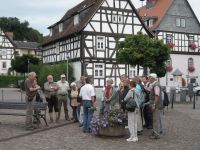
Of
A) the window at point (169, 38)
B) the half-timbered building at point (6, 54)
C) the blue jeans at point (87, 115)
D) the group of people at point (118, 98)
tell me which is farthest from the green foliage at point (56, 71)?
the half-timbered building at point (6, 54)

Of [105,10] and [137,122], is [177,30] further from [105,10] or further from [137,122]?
[137,122]

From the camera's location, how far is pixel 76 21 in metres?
45.5

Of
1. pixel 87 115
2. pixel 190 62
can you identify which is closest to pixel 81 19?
pixel 190 62

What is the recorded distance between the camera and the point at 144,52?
1318 inches

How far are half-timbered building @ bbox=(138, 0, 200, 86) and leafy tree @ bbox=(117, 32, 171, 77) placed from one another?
19.1 metres

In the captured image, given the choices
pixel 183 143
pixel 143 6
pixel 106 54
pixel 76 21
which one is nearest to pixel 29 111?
pixel 183 143

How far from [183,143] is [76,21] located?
35389 millimetres

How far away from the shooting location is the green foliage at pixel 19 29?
105 m

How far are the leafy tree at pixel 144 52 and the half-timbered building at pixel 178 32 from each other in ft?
62.7

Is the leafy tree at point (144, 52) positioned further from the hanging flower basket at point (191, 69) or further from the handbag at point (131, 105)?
the handbag at point (131, 105)

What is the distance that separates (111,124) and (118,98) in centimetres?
247

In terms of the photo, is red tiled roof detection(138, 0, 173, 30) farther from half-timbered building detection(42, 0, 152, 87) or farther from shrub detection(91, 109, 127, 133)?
shrub detection(91, 109, 127, 133)

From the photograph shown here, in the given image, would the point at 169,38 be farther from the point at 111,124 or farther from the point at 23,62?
the point at 111,124

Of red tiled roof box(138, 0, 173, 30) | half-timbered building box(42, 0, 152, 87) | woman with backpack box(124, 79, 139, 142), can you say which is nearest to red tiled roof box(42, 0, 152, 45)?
half-timbered building box(42, 0, 152, 87)
